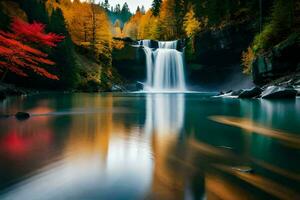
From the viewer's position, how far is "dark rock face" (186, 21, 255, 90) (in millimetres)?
49406

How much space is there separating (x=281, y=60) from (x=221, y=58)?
69.4 feet

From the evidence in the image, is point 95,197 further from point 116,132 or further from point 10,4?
point 10,4

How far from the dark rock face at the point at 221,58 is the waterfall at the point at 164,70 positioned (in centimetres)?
198

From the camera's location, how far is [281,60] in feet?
106

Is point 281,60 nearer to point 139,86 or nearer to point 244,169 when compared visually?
point 139,86

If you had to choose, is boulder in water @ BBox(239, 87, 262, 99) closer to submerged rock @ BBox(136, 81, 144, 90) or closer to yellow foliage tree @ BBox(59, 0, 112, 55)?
submerged rock @ BBox(136, 81, 144, 90)

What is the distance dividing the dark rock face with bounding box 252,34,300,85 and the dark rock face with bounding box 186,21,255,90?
15172 mm

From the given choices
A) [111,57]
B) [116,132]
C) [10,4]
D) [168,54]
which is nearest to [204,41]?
[168,54]

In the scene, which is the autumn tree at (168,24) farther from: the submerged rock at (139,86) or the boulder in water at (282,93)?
the boulder in water at (282,93)

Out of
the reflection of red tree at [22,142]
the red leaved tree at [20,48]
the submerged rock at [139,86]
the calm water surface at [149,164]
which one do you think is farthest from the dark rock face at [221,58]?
the reflection of red tree at [22,142]

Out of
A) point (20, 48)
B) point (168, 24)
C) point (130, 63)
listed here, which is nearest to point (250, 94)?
point (20, 48)

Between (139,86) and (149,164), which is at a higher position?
(139,86)

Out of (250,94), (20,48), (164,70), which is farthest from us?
(164,70)

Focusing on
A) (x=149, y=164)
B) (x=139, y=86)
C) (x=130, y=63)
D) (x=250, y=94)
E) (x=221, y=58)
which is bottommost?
(x=149, y=164)
